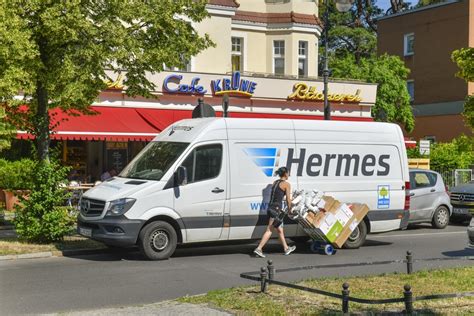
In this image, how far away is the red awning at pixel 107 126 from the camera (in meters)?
20.8

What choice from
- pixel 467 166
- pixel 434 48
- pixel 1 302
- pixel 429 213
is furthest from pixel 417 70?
pixel 1 302

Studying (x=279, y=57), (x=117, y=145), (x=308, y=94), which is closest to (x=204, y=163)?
(x=117, y=145)

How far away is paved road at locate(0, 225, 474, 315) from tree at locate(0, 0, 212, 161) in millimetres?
3561

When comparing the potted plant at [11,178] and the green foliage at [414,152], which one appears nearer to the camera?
the potted plant at [11,178]

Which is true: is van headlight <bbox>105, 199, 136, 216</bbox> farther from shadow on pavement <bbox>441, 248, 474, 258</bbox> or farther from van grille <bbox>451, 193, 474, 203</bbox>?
van grille <bbox>451, 193, 474, 203</bbox>

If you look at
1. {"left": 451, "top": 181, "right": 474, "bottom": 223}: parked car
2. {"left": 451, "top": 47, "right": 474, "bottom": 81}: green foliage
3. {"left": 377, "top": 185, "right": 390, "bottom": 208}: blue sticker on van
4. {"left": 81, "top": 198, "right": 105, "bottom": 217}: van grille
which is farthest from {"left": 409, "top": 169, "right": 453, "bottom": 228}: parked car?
{"left": 81, "top": 198, "right": 105, "bottom": 217}: van grille

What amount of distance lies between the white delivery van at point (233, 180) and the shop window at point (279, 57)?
15775mm

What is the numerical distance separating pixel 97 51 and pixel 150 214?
370cm

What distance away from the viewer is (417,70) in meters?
45.7

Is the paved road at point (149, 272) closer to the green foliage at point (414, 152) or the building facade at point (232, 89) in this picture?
the building facade at point (232, 89)

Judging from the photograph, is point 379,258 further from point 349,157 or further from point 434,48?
point 434,48

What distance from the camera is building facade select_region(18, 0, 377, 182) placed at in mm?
23188

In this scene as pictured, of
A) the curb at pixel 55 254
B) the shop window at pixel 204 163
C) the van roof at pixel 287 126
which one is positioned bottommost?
the curb at pixel 55 254

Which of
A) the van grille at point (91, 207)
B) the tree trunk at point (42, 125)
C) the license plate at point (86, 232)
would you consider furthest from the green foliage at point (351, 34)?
the license plate at point (86, 232)
